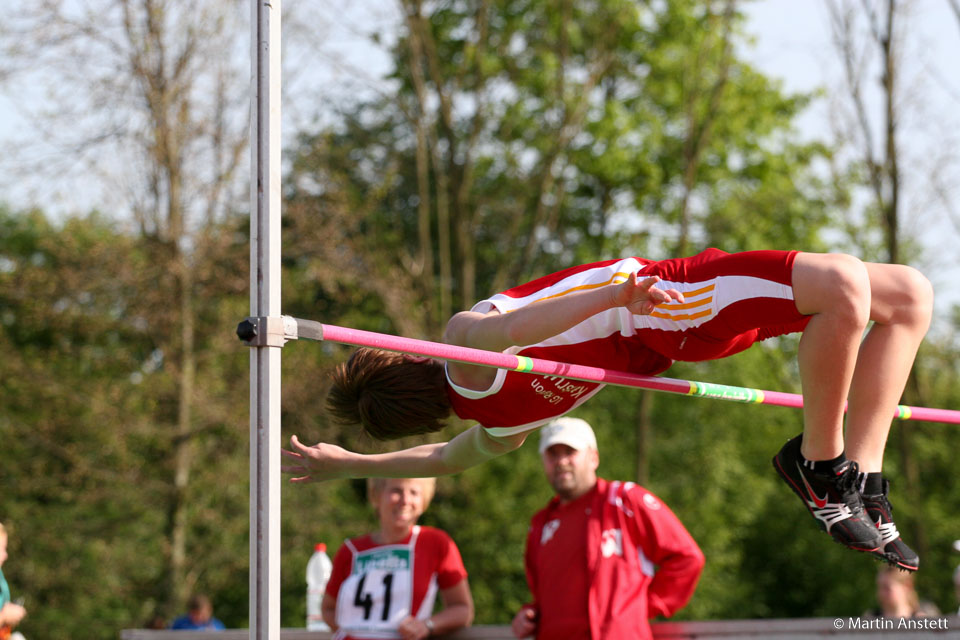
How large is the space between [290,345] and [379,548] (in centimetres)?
923

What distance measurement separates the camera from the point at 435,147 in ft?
47.0

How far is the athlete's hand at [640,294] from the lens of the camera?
2713 mm

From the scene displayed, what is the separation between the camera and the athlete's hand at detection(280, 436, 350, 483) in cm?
343

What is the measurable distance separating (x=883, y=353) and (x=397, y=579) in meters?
2.50

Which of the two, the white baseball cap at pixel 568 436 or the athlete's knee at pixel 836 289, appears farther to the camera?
the white baseball cap at pixel 568 436

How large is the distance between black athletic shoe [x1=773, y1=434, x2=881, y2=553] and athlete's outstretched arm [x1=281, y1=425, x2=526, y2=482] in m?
0.93

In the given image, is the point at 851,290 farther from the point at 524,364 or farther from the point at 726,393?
the point at 524,364

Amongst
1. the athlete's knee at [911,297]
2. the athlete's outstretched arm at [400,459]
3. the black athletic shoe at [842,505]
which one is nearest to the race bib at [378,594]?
the athlete's outstretched arm at [400,459]

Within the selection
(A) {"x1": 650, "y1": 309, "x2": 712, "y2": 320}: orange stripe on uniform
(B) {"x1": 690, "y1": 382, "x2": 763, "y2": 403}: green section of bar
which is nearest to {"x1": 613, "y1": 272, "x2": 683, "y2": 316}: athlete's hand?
(A) {"x1": 650, "y1": 309, "x2": 712, "y2": 320}: orange stripe on uniform

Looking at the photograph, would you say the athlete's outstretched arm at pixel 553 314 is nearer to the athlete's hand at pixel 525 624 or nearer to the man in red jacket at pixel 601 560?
the man in red jacket at pixel 601 560

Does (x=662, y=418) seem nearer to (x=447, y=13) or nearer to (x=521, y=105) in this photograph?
(x=521, y=105)

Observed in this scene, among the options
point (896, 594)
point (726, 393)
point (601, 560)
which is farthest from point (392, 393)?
point (896, 594)

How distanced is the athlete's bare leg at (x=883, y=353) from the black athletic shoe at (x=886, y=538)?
4.2 inches

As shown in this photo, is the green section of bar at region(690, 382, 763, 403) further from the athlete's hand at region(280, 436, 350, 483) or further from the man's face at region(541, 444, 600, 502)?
the man's face at region(541, 444, 600, 502)
